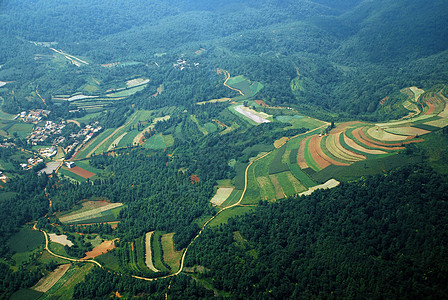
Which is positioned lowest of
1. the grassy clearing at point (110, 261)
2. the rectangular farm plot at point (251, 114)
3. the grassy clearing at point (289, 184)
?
the grassy clearing at point (110, 261)

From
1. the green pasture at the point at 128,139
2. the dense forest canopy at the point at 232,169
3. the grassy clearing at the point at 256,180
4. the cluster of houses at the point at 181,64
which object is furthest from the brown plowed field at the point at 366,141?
the cluster of houses at the point at 181,64

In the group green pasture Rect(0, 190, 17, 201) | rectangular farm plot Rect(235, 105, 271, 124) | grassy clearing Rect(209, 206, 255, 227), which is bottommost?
green pasture Rect(0, 190, 17, 201)

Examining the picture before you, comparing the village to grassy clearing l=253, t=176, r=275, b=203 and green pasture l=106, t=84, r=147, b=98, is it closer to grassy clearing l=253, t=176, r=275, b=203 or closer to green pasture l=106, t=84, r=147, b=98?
green pasture l=106, t=84, r=147, b=98

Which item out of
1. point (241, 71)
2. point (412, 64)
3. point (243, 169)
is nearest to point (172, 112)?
point (241, 71)

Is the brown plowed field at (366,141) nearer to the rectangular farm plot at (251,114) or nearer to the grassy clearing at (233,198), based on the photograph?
the rectangular farm plot at (251,114)

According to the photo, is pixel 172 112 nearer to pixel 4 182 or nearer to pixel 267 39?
pixel 4 182

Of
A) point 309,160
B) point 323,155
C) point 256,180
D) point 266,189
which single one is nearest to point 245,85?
point 309,160

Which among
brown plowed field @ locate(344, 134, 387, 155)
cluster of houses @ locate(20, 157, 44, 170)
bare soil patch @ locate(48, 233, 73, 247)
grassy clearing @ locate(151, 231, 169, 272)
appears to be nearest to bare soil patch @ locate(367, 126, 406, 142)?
brown plowed field @ locate(344, 134, 387, 155)
